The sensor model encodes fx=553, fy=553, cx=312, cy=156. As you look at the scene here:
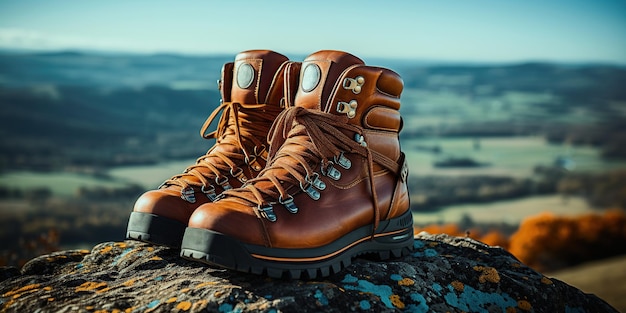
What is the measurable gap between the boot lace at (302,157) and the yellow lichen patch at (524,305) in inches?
34.6

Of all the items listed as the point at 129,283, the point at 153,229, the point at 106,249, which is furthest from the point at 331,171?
the point at 106,249

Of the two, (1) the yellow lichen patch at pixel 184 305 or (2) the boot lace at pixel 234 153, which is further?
(2) the boot lace at pixel 234 153

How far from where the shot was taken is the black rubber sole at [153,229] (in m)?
3.06

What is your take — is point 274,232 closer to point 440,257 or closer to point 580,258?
point 440,257

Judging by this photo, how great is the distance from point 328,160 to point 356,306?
32.1 inches

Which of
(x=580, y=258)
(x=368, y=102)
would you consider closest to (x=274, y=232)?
(x=368, y=102)

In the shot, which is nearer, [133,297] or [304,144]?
[133,297]

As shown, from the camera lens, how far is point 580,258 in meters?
25.9

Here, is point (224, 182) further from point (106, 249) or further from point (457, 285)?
point (457, 285)

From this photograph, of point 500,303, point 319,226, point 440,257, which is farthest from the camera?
point 440,257

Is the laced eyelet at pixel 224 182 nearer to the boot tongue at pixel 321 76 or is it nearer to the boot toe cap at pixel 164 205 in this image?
the boot toe cap at pixel 164 205

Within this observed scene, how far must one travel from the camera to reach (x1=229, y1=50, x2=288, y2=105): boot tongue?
3570 millimetres

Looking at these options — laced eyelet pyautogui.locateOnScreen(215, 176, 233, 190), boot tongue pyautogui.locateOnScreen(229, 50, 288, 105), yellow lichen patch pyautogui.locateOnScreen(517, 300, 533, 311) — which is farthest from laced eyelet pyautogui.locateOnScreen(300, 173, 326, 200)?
yellow lichen patch pyautogui.locateOnScreen(517, 300, 533, 311)

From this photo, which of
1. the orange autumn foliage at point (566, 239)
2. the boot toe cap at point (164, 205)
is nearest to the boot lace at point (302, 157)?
the boot toe cap at point (164, 205)
